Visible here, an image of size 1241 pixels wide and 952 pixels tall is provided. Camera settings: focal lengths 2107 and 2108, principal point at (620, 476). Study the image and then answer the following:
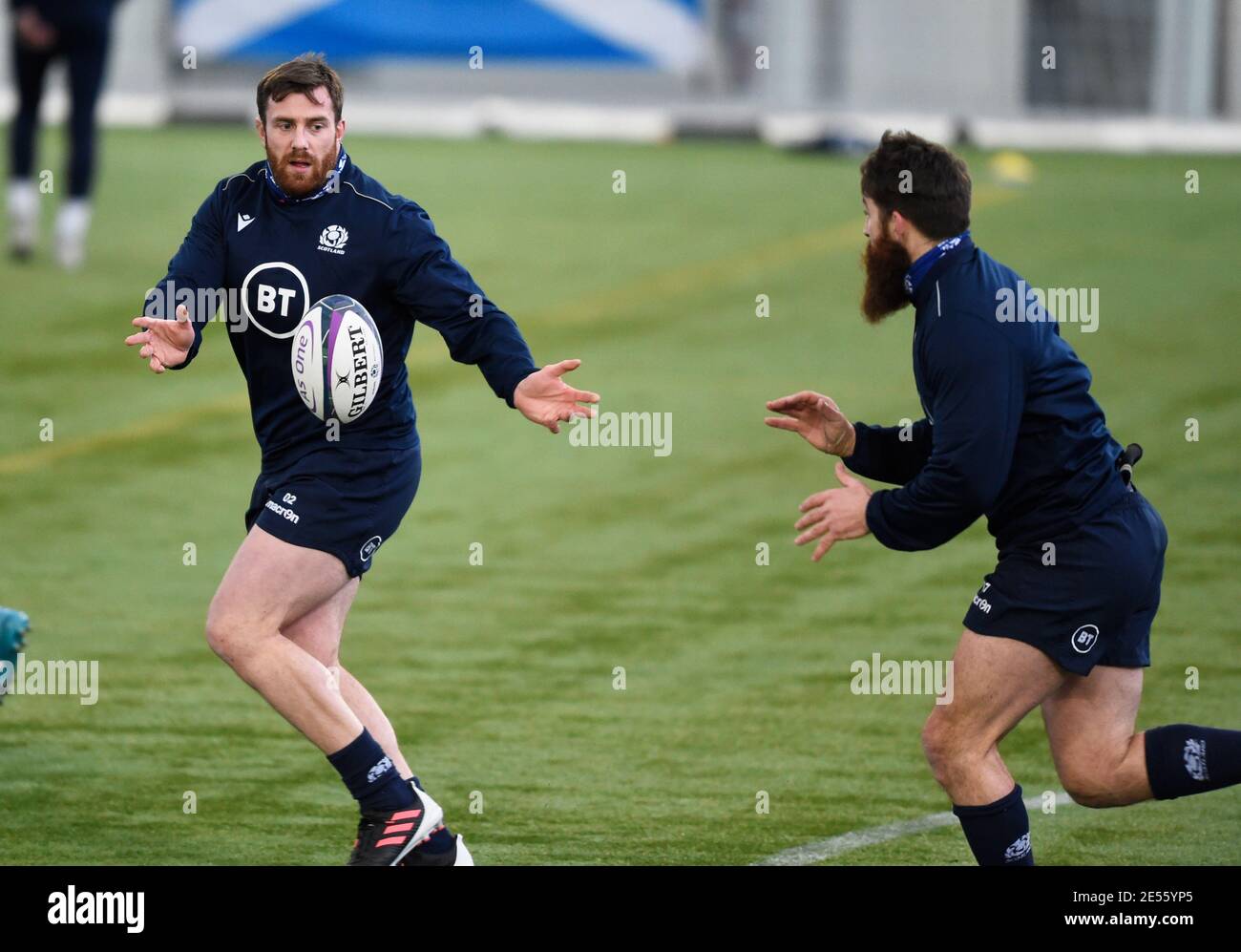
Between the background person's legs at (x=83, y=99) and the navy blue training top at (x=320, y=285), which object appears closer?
the navy blue training top at (x=320, y=285)

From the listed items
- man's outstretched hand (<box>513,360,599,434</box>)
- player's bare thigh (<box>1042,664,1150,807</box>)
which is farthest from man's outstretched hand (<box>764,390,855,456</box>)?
player's bare thigh (<box>1042,664,1150,807</box>)

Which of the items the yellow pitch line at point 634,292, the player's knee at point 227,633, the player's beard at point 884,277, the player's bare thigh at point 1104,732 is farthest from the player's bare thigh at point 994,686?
the yellow pitch line at point 634,292

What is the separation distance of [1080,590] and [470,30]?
70.5 ft

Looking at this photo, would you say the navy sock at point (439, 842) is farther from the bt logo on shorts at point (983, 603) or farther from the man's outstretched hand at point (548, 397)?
the bt logo on shorts at point (983, 603)

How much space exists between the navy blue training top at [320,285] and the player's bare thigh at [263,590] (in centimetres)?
32

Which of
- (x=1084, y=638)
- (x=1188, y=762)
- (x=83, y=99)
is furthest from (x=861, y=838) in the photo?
(x=83, y=99)

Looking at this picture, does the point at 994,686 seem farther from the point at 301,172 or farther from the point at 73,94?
the point at 73,94

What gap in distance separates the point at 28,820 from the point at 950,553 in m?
5.45

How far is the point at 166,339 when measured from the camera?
595 cm

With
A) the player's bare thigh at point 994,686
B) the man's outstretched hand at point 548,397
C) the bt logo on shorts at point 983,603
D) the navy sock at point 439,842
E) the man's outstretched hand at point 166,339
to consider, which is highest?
the man's outstretched hand at point 166,339

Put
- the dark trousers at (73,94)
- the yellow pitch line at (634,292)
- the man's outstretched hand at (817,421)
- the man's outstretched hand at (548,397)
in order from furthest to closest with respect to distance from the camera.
Result: the dark trousers at (73,94) → the yellow pitch line at (634,292) → the man's outstretched hand at (817,421) → the man's outstretched hand at (548,397)

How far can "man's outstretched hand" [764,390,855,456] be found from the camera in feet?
19.7

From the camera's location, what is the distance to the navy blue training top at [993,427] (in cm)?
538

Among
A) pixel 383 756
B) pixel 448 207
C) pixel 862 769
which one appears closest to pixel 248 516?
pixel 383 756
